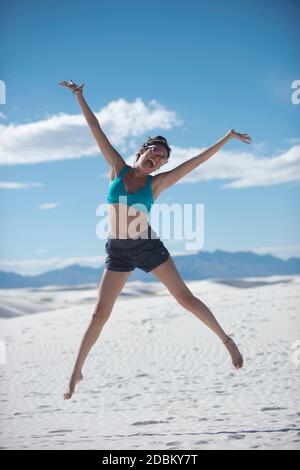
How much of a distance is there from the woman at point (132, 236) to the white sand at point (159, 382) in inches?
39.3

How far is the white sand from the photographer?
5188 mm

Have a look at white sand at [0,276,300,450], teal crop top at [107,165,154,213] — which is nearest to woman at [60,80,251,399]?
teal crop top at [107,165,154,213]

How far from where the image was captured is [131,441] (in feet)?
16.2

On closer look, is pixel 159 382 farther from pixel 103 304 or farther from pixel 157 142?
pixel 157 142

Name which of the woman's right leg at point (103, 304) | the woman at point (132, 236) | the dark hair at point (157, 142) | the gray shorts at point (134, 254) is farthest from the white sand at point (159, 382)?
the dark hair at point (157, 142)

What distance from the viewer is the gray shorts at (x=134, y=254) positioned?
466 cm

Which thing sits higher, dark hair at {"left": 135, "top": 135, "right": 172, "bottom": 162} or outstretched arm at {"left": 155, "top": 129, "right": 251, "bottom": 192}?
dark hair at {"left": 135, "top": 135, "right": 172, "bottom": 162}

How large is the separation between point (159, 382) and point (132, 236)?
482 cm

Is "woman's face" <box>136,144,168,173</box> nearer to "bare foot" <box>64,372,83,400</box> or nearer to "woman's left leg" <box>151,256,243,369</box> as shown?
"woman's left leg" <box>151,256,243,369</box>

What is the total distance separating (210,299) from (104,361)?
7.31m

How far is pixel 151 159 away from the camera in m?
4.80

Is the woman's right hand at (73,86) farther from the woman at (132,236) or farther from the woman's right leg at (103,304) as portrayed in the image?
the woman's right leg at (103,304)

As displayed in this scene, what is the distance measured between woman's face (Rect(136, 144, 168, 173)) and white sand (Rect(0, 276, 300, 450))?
2.26m
